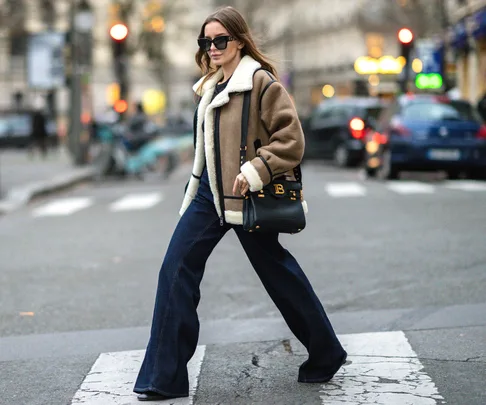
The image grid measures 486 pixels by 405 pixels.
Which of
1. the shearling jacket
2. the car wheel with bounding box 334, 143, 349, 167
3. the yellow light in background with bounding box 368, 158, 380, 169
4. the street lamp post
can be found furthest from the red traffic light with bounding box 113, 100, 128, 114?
the shearling jacket

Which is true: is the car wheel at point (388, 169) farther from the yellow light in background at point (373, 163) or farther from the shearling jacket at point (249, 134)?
the shearling jacket at point (249, 134)

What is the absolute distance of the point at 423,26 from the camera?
55906 millimetres

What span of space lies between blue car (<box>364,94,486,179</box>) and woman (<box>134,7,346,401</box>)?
14.2 meters

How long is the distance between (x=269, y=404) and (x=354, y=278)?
3.88 m

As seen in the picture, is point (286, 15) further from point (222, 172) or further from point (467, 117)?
point (222, 172)

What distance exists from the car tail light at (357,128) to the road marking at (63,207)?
8.42 meters

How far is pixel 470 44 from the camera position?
38562mm

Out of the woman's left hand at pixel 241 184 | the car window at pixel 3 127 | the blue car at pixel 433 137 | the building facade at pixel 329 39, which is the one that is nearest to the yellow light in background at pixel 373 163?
the blue car at pixel 433 137

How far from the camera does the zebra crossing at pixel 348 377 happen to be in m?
5.08

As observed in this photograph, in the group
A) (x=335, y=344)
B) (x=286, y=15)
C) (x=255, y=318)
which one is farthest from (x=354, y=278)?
(x=286, y=15)

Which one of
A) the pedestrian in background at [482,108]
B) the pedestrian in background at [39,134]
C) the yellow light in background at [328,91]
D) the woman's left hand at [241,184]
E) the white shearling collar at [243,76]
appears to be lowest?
the yellow light in background at [328,91]

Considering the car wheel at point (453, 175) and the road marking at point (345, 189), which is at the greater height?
the road marking at point (345, 189)

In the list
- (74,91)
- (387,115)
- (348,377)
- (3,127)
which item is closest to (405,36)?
(387,115)

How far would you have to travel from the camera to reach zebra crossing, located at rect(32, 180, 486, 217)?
53.9ft
